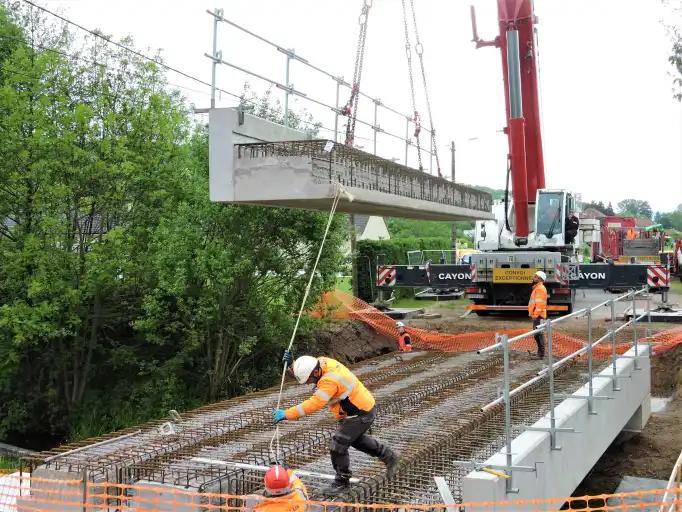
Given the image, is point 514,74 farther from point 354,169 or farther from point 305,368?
point 305,368

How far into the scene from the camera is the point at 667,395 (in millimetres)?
15227

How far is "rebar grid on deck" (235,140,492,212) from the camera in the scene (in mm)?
8422

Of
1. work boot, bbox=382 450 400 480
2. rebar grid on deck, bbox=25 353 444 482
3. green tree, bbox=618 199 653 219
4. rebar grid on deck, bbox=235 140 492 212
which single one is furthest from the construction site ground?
green tree, bbox=618 199 653 219

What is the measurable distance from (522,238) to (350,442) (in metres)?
12.3

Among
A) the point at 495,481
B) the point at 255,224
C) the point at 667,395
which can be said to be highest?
the point at 255,224

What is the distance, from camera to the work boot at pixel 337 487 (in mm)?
6396

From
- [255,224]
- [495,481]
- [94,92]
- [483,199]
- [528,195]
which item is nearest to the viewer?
[495,481]

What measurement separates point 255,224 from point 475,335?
5373 mm

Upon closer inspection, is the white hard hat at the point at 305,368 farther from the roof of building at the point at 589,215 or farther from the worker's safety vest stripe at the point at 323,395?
the roof of building at the point at 589,215

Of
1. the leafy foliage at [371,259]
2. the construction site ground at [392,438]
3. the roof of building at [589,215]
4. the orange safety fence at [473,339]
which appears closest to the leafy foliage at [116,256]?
the orange safety fence at [473,339]

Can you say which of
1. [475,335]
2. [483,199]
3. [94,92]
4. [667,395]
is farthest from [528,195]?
[94,92]

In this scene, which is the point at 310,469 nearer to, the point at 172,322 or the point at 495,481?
the point at 495,481

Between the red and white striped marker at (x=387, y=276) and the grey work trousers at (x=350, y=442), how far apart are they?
1223cm

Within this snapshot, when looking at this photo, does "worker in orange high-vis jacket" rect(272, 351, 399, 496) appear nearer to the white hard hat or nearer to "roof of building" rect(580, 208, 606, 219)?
the white hard hat
